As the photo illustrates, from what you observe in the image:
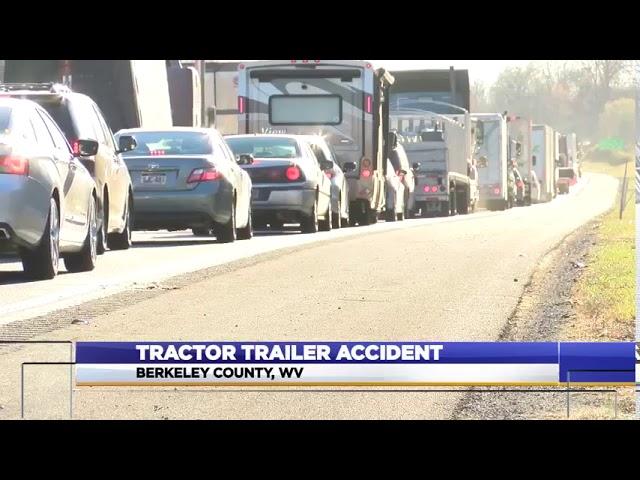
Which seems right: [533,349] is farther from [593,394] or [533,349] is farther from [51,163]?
[51,163]

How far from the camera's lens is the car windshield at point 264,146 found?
79.3 ft

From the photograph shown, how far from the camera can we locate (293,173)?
78.3 ft

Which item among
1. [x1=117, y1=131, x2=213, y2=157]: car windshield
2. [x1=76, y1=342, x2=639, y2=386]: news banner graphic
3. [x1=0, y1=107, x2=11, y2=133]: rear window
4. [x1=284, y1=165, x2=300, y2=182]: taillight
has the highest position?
[x1=0, y1=107, x2=11, y2=133]: rear window

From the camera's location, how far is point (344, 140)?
29531 mm

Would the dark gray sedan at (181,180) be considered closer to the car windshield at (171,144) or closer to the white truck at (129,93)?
the car windshield at (171,144)

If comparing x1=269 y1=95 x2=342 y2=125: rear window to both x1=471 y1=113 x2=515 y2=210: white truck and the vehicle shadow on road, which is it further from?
x1=471 y1=113 x2=515 y2=210: white truck

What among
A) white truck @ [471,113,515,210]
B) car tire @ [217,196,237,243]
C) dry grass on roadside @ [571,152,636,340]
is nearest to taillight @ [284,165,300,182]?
car tire @ [217,196,237,243]

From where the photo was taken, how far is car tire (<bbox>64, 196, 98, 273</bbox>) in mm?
15188

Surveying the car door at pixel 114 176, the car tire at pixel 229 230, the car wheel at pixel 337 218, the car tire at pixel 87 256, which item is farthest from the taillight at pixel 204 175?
the car wheel at pixel 337 218

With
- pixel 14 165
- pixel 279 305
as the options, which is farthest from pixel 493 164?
pixel 279 305

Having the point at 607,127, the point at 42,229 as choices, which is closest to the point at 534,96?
the point at 607,127

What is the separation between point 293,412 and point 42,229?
6.40 meters

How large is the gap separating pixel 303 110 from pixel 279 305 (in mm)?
18109

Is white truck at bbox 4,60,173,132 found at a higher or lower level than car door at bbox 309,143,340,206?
higher
